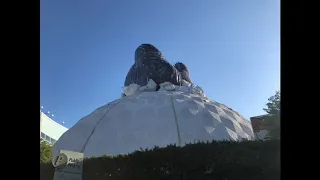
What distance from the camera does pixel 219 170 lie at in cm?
1057

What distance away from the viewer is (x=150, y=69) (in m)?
21.2

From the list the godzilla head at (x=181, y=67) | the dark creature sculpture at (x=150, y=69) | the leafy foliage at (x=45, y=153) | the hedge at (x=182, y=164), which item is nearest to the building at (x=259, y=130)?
the hedge at (x=182, y=164)

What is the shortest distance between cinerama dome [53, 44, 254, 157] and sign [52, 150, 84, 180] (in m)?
3.69

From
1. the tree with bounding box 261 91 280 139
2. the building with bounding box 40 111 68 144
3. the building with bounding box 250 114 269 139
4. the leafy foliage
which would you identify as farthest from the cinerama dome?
the building with bounding box 40 111 68 144

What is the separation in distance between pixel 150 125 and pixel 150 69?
22.1ft

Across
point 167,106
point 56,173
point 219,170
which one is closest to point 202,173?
point 219,170

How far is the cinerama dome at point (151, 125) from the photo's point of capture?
47.9 feet

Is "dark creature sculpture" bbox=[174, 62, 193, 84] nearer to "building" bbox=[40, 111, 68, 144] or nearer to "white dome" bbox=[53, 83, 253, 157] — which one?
"white dome" bbox=[53, 83, 253, 157]

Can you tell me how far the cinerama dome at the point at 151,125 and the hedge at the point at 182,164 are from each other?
10.9 feet
